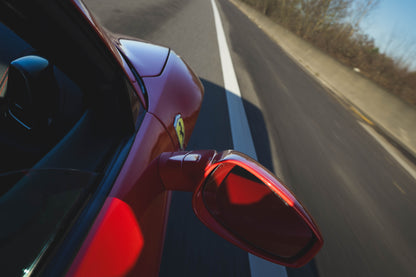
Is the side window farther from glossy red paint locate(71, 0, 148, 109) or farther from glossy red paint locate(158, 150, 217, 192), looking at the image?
glossy red paint locate(158, 150, 217, 192)

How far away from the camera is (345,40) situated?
46.6 feet

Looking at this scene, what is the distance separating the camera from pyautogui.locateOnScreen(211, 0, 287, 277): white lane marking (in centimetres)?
204

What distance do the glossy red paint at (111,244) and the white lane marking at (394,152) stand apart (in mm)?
5482

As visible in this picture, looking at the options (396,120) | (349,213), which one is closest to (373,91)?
(396,120)

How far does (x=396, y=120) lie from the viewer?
6.27m

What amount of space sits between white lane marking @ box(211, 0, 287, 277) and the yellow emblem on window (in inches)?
49.7

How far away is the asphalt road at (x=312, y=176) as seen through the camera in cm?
211

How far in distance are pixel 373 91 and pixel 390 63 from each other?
4.55 metres

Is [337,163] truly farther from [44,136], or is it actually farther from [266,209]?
[44,136]

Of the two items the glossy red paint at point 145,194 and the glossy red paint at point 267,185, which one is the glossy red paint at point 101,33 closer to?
the glossy red paint at point 145,194

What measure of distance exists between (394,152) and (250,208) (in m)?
5.84

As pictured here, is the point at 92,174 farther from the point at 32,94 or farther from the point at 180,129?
the point at 180,129

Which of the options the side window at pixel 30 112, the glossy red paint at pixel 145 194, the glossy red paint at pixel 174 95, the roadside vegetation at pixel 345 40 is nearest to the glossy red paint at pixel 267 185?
the glossy red paint at pixel 145 194

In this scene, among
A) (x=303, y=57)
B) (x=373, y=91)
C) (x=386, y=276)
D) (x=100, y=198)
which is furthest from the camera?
(x=303, y=57)
